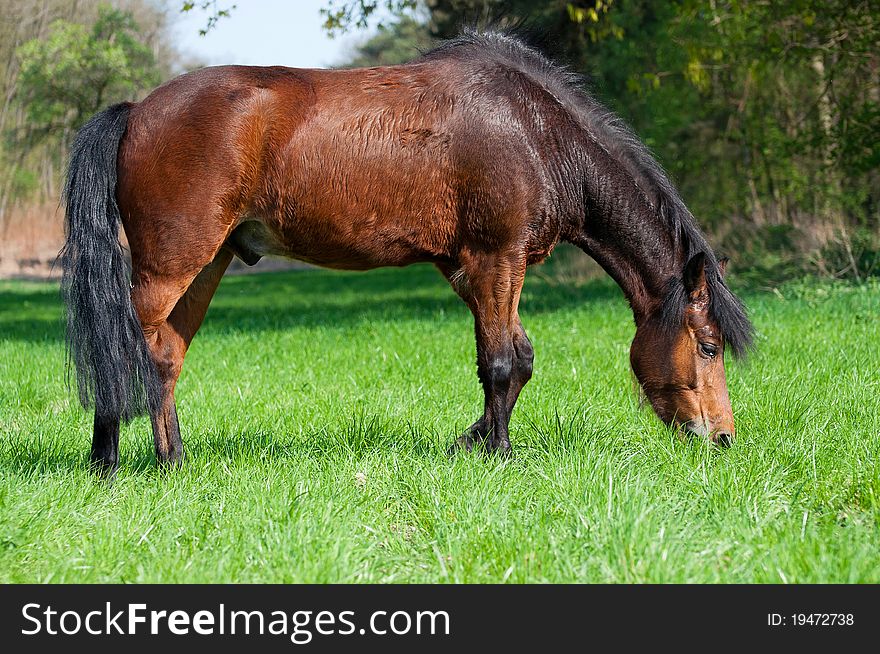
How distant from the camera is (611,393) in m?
6.65

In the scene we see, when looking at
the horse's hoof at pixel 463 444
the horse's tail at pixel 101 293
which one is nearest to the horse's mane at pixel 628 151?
the horse's hoof at pixel 463 444

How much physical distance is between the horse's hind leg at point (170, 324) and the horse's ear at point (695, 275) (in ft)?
8.34

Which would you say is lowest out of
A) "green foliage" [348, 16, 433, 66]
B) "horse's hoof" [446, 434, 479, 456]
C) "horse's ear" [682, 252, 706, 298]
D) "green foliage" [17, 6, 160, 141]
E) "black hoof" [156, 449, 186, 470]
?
"green foliage" [348, 16, 433, 66]

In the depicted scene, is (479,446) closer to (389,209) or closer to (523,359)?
(523,359)

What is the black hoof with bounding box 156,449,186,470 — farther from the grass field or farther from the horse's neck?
the horse's neck

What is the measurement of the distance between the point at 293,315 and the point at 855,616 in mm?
12755

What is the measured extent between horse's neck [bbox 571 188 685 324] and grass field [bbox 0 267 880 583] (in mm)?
689

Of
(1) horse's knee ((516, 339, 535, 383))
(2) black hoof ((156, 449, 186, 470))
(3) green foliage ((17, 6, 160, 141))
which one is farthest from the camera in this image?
(3) green foliage ((17, 6, 160, 141))

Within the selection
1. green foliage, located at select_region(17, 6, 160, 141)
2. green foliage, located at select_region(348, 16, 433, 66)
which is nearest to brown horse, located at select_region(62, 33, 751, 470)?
green foliage, located at select_region(17, 6, 160, 141)

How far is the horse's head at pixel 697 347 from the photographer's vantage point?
4.96 meters

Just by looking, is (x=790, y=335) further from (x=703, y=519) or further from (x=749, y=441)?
(x=703, y=519)

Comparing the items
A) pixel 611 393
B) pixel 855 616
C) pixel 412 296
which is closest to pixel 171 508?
pixel 855 616

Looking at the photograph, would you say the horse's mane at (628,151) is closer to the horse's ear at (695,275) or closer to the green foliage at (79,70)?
the horse's ear at (695,275)

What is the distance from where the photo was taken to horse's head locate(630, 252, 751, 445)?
4961mm
